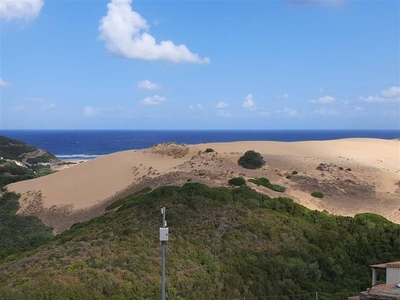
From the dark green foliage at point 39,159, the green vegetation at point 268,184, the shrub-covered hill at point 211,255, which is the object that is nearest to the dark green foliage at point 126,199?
the shrub-covered hill at point 211,255

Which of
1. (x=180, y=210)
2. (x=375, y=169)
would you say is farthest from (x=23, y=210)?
(x=375, y=169)

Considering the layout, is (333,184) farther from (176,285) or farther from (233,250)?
(176,285)

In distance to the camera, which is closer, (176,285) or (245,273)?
(176,285)

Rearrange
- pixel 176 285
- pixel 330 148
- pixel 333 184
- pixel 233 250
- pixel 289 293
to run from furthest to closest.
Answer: pixel 330 148 → pixel 333 184 → pixel 233 250 → pixel 289 293 → pixel 176 285

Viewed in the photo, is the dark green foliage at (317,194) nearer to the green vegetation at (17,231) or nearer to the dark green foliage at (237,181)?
the dark green foliage at (237,181)

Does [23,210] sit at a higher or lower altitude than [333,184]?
lower

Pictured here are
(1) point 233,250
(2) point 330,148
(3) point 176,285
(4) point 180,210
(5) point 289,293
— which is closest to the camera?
(3) point 176,285

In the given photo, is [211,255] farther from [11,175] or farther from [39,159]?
[39,159]
